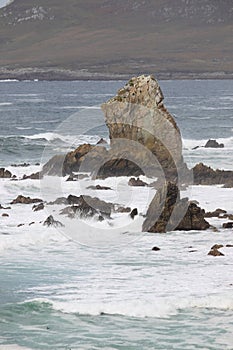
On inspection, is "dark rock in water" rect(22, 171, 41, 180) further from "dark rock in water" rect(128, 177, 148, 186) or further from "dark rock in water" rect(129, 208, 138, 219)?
"dark rock in water" rect(129, 208, 138, 219)

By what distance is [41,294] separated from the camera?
20.8 metres

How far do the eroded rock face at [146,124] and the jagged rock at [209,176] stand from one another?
0.83 meters

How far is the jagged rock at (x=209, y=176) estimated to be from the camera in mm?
39656

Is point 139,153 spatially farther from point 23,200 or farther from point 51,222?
point 51,222

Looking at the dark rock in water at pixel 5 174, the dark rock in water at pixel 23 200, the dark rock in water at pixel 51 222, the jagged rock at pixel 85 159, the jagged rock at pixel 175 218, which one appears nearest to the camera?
the jagged rock at pixel 175 218

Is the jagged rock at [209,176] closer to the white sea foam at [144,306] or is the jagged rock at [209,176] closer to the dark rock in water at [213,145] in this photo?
the dark rock in water at [213,145]

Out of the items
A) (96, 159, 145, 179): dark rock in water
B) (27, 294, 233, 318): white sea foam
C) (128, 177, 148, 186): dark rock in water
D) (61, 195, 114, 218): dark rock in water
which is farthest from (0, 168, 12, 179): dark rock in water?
(27, 294, 233, 318): white sea foam

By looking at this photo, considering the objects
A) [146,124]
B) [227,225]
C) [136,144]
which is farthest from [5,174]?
[227,225]

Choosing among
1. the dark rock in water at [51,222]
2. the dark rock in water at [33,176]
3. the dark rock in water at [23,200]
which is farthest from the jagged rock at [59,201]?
the dark rock in water at [33,176]

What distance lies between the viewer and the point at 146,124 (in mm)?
42250

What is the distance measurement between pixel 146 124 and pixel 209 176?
13.6 feet

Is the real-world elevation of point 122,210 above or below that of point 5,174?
below

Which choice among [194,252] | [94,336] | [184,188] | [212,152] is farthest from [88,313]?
[212,152]

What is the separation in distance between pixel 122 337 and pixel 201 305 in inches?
104
